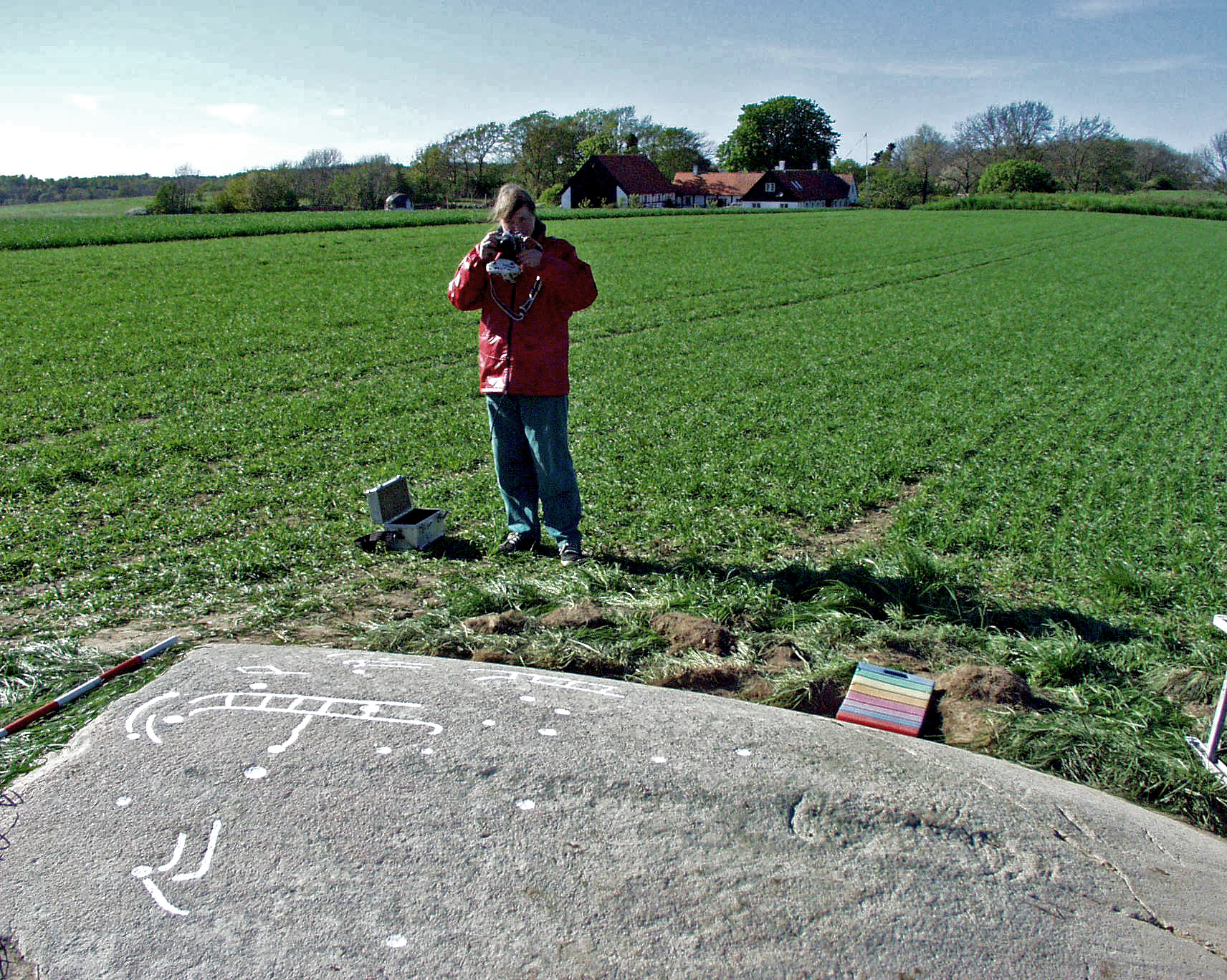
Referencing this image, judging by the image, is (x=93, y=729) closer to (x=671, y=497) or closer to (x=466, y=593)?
(x=466, y=593)

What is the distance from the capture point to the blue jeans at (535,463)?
18.7 feet

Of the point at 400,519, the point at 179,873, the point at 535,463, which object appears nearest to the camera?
the point at 179,873

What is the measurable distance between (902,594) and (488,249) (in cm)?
319

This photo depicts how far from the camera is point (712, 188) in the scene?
94938mm

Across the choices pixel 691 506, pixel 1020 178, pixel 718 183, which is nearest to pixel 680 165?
pixel 718 183

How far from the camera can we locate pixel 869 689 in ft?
14.2

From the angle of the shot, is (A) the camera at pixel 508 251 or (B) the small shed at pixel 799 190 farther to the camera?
(B) the small shed at pixel 799 190

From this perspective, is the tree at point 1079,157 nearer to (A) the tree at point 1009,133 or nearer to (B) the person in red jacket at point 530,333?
(A) the tree at point 1009,133

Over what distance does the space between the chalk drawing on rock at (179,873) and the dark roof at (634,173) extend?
268ft

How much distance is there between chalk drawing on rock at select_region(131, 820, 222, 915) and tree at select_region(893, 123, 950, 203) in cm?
11080

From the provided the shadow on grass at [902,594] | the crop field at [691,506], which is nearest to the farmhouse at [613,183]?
the crop field at [691,506]

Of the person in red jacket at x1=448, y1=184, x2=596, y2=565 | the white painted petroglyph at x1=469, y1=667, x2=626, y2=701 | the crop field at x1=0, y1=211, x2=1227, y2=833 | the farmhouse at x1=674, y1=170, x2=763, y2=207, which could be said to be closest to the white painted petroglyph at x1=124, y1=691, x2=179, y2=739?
the crop field at x1=0, y1=211, x2=1227, y2=833

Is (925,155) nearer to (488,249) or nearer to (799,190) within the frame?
(799,190)

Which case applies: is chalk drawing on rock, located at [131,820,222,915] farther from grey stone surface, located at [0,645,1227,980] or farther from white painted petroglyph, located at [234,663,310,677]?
white painted petroglyph, located at [234,663,310,677]
